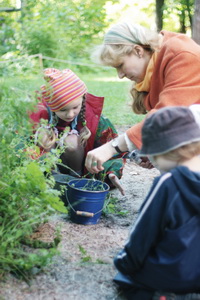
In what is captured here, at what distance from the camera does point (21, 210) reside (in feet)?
6.84

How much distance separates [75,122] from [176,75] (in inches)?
40.5

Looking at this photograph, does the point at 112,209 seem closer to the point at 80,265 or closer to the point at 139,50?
the point at 80,265

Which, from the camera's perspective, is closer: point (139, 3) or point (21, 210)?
point (21, 210)

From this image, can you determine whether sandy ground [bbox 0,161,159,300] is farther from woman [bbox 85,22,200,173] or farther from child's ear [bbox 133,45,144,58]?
child's ear [bbox 133,45,144,58]

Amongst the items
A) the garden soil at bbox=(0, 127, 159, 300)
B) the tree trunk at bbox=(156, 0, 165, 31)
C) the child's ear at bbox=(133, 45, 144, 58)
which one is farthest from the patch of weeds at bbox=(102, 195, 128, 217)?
the tree trunk at bbox=(156, 0, 165, 31)

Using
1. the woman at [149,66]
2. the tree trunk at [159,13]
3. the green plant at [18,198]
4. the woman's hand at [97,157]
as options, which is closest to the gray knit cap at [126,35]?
the woman at [149,66]

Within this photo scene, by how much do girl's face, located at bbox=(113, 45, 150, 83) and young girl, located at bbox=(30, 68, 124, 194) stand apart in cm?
45

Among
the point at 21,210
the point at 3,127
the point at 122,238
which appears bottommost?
the point at 122,238

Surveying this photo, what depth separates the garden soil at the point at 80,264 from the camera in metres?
1.77

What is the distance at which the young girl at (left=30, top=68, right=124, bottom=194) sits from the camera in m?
2.86

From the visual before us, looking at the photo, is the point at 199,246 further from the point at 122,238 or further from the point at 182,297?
the point at 122,238

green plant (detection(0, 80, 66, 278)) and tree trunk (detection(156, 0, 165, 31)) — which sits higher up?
green plant (detection(0, 80, 66, 278))

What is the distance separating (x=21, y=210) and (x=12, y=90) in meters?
0.66

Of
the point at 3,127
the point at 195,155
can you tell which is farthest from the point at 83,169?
the point at 195,155
